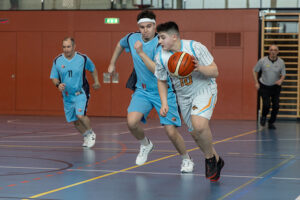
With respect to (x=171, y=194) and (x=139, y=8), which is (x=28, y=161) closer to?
(x=171, y=194)

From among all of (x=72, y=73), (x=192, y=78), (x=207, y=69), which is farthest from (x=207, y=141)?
(x=72, y=73)

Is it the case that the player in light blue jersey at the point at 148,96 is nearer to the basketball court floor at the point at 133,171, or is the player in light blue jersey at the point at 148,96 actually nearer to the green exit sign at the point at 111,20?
the basketball court floor at the point at 133,171

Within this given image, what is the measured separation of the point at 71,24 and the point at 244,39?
220 inches

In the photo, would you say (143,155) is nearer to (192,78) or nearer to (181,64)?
(192,78)

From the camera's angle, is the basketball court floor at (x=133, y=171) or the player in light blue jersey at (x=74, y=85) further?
the player in light blue jersey at (x=74, y=85)

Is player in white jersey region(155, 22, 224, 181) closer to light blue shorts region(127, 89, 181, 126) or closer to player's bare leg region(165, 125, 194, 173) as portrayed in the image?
player's bare leg region(165, 125, 194, 173)

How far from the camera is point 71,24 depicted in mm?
19672

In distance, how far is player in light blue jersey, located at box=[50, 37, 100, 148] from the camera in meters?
9.53

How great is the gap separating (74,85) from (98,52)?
1013cm

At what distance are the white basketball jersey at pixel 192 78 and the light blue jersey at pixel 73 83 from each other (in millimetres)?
3714

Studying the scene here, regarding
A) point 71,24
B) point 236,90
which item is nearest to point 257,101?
point 236,90

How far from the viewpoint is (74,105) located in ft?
31.5

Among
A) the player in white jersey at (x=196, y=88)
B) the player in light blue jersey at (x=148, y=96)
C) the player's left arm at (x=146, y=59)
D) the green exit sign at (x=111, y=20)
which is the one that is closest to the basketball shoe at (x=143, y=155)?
the player in light blue jersey at (x=148, y=96)

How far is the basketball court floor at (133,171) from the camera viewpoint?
5332 millimetres
